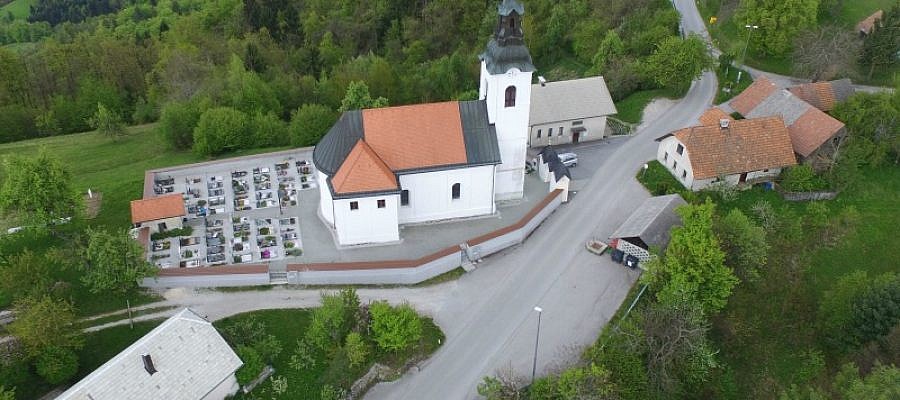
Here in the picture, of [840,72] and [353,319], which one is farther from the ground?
[840,72]

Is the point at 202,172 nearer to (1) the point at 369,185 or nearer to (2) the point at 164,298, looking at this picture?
(2) the point at 164,298

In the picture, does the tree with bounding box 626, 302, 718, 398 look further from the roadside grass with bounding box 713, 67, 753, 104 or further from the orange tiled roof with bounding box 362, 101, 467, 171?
the roadside grass with bounding box 713, 67, 753, 104

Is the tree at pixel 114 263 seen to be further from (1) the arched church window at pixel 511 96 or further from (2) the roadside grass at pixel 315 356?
(1) the arched church window at pixel 511 96

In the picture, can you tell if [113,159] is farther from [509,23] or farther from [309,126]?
[509,23]

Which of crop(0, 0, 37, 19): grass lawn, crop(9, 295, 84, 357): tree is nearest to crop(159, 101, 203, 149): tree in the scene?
crop(9, 295, 84, 357): tree

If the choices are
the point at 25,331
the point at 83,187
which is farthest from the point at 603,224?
the point at 83,187

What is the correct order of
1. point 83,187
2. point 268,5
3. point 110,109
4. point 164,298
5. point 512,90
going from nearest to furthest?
1. point 164,298
2. point 512,90
3. point 83,187
4. point 110,109
5. point 268,5

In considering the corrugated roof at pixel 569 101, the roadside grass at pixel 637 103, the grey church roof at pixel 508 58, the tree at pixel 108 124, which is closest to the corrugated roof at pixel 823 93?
the roadside grass at pixel 637 103
